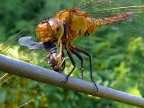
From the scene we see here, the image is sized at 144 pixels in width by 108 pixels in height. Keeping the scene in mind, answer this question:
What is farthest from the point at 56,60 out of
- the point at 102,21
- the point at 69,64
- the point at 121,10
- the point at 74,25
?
the point at 69,64

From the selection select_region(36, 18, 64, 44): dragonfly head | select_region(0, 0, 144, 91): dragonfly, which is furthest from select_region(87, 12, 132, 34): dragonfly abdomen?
select_region(36, 18, 64, 44): dragonfly head

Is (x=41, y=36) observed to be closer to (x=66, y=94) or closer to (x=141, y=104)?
(x=141, y=104)

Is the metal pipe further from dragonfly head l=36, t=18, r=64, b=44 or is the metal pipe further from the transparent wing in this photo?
the transparent wing

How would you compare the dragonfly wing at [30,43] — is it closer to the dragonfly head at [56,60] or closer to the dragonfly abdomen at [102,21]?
the dragonfly head at [56,60]

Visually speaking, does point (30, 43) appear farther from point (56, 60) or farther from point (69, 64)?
point (69, 64)

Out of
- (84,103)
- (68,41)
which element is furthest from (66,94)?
(68,41)

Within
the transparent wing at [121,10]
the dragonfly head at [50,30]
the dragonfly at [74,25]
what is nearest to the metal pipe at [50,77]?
the dragonfly at [74,25]
